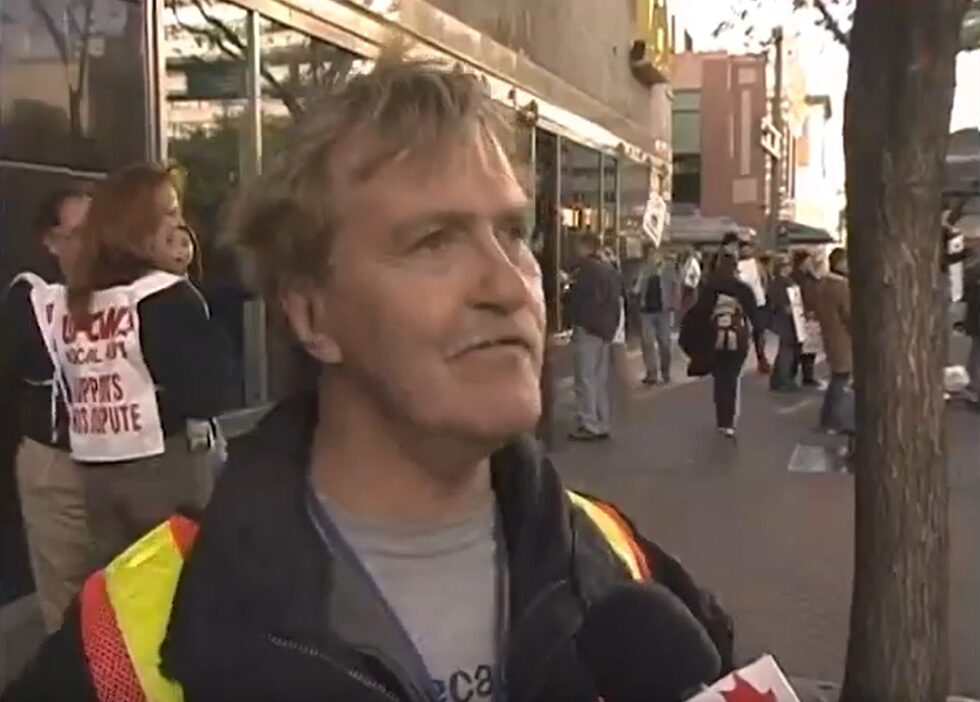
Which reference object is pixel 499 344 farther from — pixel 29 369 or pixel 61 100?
pixel 61 100

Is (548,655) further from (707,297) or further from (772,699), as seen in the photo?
(707,297)

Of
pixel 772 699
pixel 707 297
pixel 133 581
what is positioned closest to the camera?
pixel 772 699

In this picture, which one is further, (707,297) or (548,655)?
(707,297)

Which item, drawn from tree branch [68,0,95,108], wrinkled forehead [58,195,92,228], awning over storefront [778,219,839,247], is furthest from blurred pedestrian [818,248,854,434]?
awning over storefront [778,219,839,247]

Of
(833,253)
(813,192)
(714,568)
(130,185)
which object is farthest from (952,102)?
(813,192)

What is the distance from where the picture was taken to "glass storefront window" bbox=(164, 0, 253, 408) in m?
8.70

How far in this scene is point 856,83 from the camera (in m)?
4.95

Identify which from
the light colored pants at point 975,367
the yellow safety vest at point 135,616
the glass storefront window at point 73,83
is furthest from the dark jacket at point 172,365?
the light colored pants at point 975,367

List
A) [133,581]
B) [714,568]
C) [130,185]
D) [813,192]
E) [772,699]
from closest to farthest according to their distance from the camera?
[772,699]
[133,581]
[130,185]
[714,568]
[813,192]

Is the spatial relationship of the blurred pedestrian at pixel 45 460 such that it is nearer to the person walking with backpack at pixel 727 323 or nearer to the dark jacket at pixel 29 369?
the dark jacket at pixel 29 369

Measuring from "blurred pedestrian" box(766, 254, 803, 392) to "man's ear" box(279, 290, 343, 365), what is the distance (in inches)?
655

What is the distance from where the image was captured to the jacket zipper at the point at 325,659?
148 cm

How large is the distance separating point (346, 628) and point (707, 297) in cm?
1205

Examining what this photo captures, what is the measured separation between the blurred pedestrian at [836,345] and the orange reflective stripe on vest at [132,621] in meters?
12.2
